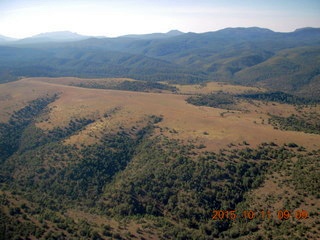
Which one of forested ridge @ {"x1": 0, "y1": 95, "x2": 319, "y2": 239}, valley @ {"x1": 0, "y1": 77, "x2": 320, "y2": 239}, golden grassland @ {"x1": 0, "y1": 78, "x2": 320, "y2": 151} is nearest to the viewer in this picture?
forested ridge @ {"x1": 0, "y1": 95, "x2": 319, "y2": 239}

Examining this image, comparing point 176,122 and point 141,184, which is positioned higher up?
point 176,122

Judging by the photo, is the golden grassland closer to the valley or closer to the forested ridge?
the valley

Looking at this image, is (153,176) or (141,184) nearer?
(141,184)

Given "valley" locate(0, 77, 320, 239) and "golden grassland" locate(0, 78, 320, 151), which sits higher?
"golden grassland" locate(0, 78, 320, 151)
